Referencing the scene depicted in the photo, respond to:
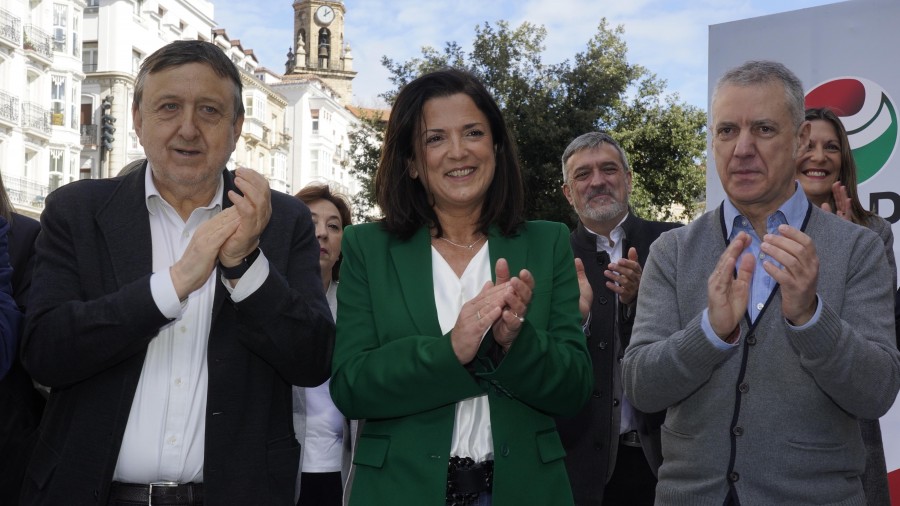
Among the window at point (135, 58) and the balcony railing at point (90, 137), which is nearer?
the balcony railing at point (90, 137)

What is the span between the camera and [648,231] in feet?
17.7

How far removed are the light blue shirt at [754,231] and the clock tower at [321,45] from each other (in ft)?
337

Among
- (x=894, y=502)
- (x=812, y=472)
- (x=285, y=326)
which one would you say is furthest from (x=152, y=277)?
(x=894, y=502)

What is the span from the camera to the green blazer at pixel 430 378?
106 inches

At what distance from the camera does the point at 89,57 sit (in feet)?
158

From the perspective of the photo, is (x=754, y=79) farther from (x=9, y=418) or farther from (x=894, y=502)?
(x=894, y=502)

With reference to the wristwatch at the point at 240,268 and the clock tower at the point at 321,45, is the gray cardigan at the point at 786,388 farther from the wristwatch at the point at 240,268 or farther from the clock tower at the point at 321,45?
the clock tower at the point at 321,45

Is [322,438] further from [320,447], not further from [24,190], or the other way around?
[24,190]

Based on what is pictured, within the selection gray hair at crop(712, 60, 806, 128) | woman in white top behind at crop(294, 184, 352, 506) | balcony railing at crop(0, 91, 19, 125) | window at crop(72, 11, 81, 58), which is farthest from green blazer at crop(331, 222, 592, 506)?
window at crop(72, 11, 81, 58)

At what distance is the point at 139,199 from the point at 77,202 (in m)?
0.20

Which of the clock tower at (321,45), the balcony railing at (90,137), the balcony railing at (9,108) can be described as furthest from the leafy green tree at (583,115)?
the clock tower at (321,45)

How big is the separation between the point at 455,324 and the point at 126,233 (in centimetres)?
116

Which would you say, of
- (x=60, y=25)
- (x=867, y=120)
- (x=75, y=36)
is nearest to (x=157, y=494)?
(x=867, y=120)

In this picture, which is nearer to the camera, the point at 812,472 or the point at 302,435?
the point at 812,472
